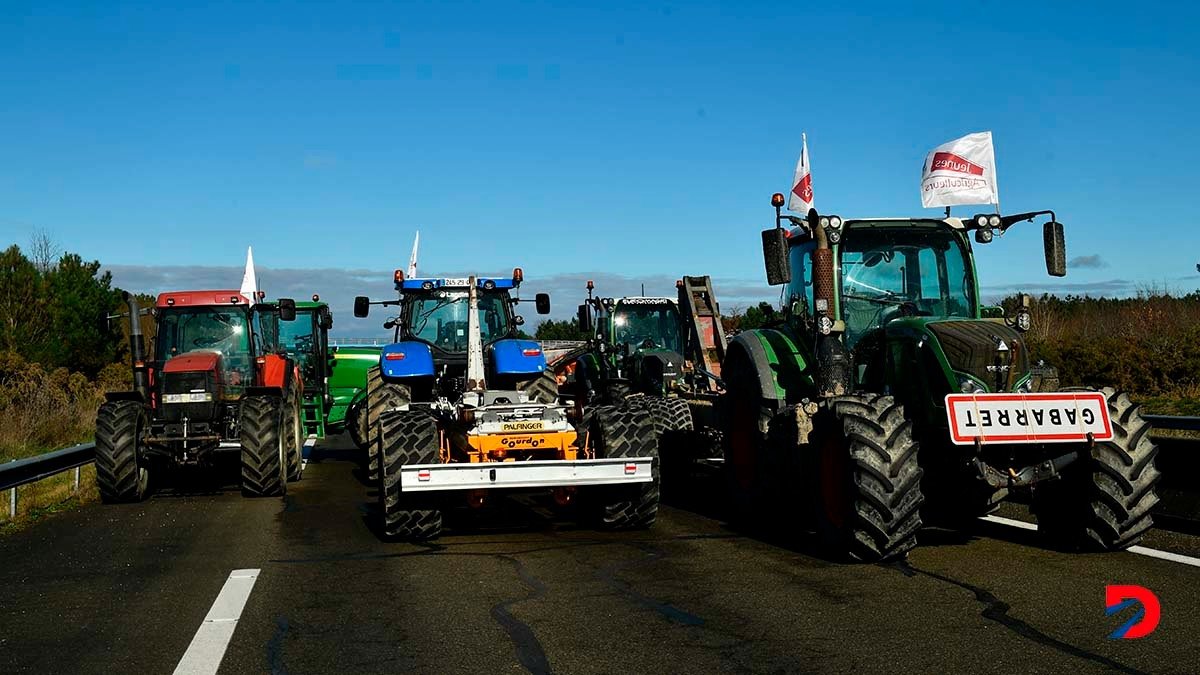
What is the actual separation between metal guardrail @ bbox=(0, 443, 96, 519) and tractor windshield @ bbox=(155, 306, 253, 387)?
1.59 m

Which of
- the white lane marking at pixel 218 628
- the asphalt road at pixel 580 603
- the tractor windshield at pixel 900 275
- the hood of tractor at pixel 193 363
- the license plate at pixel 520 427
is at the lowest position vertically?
the asphalt road at pixel 580 603

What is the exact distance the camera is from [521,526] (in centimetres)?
1123

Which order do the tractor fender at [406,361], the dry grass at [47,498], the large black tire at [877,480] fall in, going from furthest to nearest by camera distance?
the tractor fender at [406,361]
the dry grass at [47,498]
the large black tire at [877,480]

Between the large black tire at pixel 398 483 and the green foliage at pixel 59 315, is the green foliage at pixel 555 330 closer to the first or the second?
the green foliage at pixel 59 315

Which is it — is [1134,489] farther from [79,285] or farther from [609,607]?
[79,285]

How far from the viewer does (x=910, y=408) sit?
9.48 m

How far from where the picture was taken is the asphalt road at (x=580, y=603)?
6.19m

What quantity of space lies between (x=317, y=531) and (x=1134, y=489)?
22.8 feet

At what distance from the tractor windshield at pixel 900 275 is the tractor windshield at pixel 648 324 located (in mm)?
9610

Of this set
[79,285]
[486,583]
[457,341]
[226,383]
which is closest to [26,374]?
[79,285]

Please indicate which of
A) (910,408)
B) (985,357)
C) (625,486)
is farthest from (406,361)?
(985,357)

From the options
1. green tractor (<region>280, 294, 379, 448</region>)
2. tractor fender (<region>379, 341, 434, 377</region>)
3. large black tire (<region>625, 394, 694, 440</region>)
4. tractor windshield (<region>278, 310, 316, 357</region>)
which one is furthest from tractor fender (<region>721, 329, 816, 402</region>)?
tractor windshield (<region>278, 310, 316, 357</region>)

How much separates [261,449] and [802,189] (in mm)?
6881

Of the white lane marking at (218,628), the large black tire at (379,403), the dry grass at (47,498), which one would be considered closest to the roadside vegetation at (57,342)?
the dry grass at (47,498)
